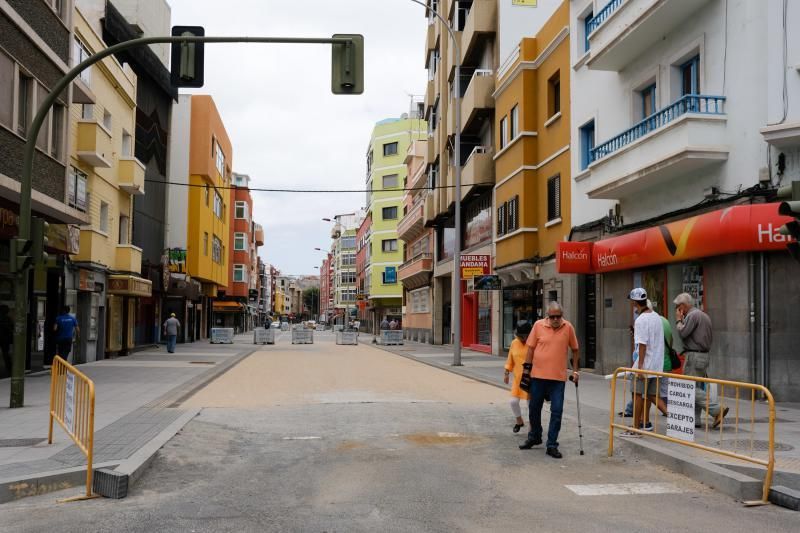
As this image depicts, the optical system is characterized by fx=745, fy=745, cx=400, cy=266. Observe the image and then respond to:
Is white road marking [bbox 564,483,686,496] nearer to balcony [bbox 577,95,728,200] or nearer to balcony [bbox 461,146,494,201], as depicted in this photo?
balcony [bbox 577,95,728,200]

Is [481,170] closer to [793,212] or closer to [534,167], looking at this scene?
[534,167]

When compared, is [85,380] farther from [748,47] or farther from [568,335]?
[748,47]

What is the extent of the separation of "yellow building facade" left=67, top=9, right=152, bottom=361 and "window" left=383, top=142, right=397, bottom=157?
47.3 meters

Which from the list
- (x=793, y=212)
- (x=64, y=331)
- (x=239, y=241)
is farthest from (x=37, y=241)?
(x=239, y=241)

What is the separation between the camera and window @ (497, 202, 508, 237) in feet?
89.7

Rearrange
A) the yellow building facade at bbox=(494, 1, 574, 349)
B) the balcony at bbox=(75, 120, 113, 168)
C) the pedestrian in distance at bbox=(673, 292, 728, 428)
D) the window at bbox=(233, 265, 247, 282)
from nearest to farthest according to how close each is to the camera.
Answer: the pedestrian in distance at bbox=(673, 292, 728, 428) → the balcony at bbox=(75, 120, 113, 168) → the yellow building facade at bbox=(494, 1, 574, 349) → the window at bbox=(233, 265, 247, 282)

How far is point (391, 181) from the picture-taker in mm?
73062

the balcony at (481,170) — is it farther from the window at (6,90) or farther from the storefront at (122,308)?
the window at (6,90)

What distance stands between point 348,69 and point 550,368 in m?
5.36

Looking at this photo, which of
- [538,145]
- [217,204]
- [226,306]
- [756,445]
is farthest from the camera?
[226,306]

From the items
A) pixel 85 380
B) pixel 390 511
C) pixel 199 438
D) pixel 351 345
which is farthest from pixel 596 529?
pixel 351 345

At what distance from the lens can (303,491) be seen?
21.4 ft

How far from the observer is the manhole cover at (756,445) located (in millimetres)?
7991

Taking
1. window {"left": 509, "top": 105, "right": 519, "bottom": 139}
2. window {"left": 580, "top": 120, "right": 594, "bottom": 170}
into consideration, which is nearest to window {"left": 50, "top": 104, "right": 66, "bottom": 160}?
Answer: window {"left": 580, "top": 120, "right": 594, "bottom": 170}
